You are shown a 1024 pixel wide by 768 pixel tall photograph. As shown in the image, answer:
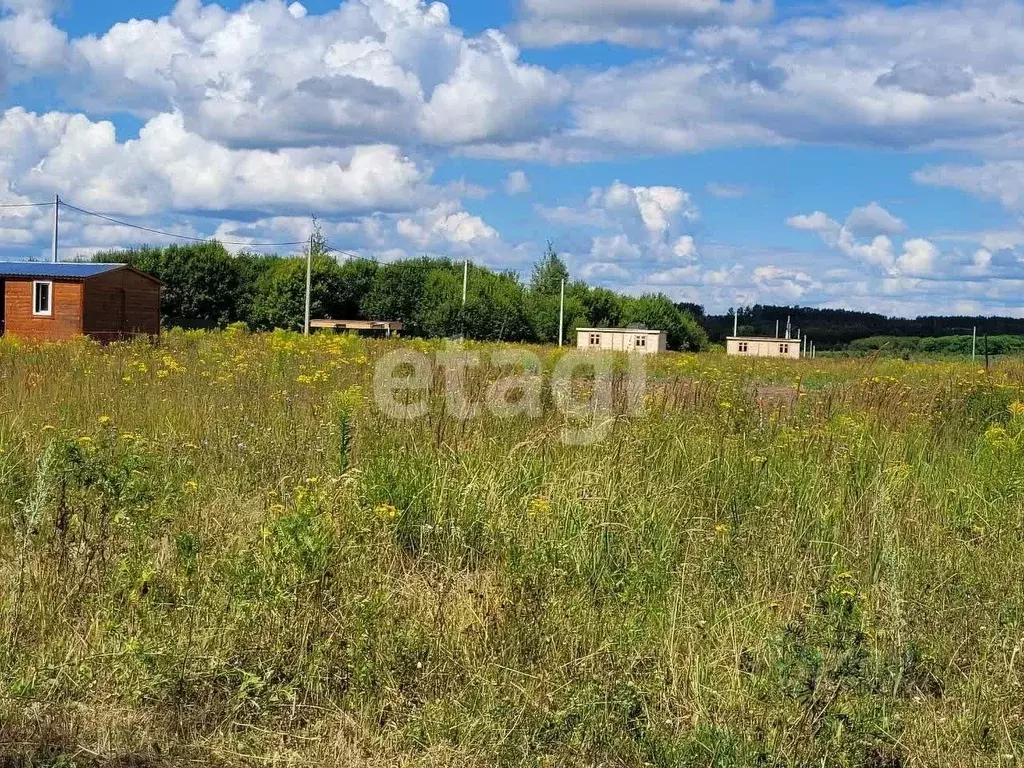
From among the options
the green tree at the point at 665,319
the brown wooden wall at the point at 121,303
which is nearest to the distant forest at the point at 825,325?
the green tree at the point at 665,319

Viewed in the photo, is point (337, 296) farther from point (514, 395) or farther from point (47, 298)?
point (514, 395)

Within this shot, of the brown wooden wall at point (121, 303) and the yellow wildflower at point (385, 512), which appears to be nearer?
the yellow wildflower at point (385, 512)

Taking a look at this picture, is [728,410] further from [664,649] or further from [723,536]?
[664,649]

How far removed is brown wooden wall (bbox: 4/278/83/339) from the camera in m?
30.3

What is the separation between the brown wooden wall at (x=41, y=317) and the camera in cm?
3028

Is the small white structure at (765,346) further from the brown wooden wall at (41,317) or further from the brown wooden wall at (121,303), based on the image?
the brown wooden wall at (41,317)

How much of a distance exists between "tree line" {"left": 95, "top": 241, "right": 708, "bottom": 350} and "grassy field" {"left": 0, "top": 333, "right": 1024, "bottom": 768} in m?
48.7

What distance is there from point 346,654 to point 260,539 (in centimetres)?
98

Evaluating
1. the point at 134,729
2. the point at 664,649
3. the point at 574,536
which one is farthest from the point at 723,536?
the point at 134,729

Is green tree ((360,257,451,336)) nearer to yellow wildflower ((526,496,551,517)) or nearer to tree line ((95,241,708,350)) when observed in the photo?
tree line ((95,241,708,350))

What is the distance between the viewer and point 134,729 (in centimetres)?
323

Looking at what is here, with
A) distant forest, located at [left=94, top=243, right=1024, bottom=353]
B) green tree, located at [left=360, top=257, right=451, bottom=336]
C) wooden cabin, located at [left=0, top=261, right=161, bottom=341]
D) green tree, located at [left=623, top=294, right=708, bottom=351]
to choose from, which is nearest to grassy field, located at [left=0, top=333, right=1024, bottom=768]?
wooden cabin, located at [left=0, top=261, right=161, bottom=341]

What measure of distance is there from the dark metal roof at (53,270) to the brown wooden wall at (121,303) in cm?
26

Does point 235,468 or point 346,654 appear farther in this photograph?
point 235,468
